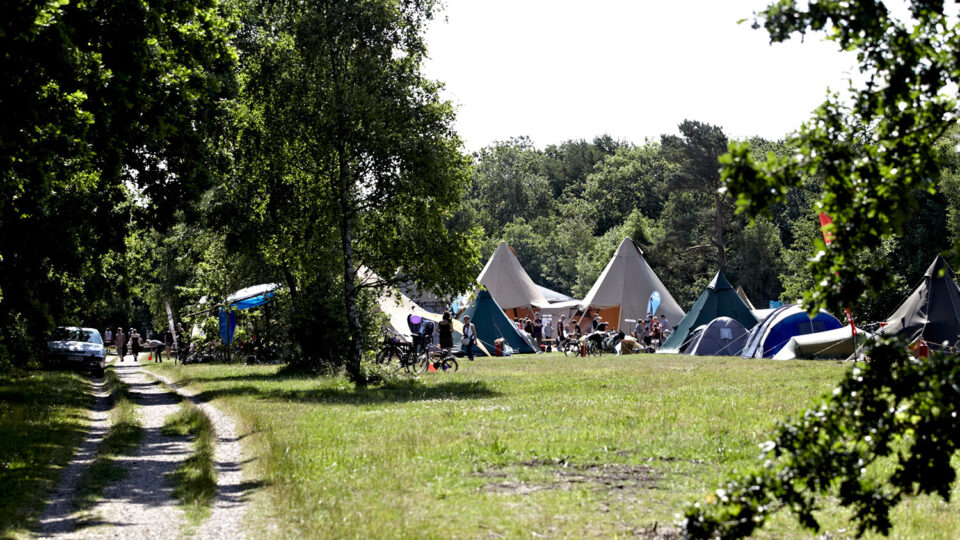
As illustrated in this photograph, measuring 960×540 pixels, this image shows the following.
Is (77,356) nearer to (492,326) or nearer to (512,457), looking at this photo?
(492,326)

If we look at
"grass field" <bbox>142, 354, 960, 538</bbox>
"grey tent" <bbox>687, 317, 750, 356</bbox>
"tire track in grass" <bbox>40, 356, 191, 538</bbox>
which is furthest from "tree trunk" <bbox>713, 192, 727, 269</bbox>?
"tire track in grass" <bbox>40, 356, 191, 538</bbox>

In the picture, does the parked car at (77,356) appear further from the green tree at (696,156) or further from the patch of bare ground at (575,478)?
the green tree at (696,156)

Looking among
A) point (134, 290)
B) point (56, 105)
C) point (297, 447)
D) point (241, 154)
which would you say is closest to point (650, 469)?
point (297, 447)

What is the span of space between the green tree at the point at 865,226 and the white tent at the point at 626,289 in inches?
1881

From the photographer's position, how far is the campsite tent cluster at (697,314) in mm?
28062

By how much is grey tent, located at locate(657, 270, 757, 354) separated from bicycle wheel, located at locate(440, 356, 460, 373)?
1409 cm

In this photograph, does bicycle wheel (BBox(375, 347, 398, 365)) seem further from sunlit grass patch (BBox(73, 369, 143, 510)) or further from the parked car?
the parked car

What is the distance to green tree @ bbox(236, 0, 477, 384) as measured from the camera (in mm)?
22984

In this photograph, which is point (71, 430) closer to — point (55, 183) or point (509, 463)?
point (55, 183)

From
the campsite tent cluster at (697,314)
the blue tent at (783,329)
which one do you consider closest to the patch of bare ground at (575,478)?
the campsite tent cluster at (697,314)

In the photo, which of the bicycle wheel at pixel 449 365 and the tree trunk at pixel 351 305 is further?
the bicycle wheel at pixel 449 365

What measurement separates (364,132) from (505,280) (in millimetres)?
35000

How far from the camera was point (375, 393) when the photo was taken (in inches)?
830

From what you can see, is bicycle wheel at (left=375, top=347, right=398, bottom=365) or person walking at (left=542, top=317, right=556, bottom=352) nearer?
bicycle wheel at (left=375, top=347, right=398, bottom=365)
